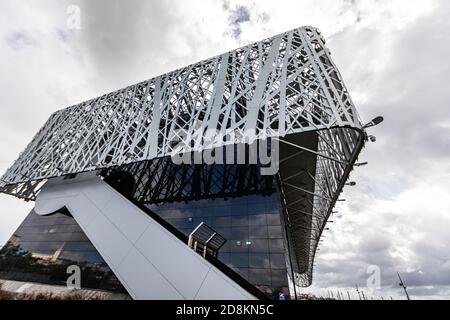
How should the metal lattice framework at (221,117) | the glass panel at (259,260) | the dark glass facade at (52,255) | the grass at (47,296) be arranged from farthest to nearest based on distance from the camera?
the dark glass facade at (52,255) < the grass at (47,296) < the metal lattice framework at (221,117) < the glass panel at (259,260)

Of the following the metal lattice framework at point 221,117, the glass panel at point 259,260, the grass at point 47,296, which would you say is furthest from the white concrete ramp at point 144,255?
the grass at point 47,296

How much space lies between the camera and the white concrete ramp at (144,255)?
9125 mm

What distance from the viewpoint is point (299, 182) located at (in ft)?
76.2

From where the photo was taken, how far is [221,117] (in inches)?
685

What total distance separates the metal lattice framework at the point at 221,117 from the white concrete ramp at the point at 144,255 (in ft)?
14.2

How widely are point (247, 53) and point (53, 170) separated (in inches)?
874

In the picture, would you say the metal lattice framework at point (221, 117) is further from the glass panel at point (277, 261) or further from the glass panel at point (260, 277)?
the glass panel at point (260, 277)

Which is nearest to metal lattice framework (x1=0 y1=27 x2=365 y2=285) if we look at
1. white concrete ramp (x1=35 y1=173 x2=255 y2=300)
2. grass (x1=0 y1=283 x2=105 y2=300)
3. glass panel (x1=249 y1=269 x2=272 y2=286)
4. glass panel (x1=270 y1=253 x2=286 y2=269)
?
white concrete ramp (x1=35 y1=173 x2=255 y2=300)

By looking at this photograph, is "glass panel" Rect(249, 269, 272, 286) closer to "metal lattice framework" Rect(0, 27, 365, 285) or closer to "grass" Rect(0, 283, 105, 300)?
"metal lattice framework" Rect(0, 27, 365, 285)

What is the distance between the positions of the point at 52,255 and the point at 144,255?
15673 millimetres

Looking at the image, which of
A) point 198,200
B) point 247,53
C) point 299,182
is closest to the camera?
point 198,200

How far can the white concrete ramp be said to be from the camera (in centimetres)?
912
